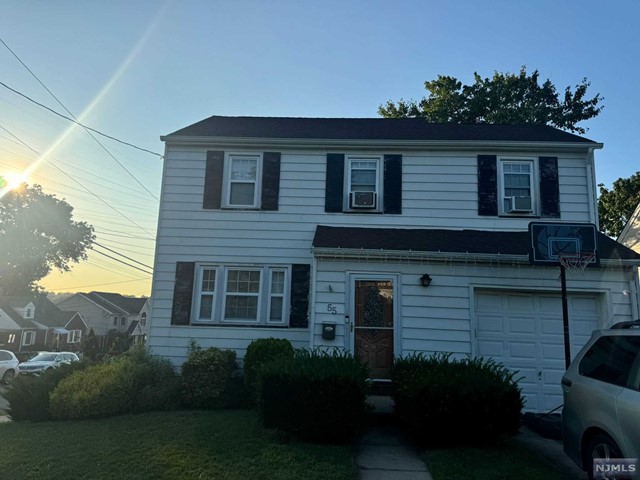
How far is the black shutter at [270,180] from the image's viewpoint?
1075 cm

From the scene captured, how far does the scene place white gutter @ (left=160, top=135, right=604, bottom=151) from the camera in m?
10.5

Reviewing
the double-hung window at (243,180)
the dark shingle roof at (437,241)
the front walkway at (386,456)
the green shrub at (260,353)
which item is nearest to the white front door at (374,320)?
the dark shingle roof at (437,241)

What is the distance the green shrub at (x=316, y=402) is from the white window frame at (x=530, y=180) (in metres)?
6.47

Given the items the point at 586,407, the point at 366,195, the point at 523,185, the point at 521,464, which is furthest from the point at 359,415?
the point at 523,185

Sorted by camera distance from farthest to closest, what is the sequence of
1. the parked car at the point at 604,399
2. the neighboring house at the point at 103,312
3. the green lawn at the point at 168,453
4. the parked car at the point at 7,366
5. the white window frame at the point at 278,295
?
the neighboring house at the point at 103,312, the parked car at the point at 7,366, the white window frame at the point at 278,295, the green lawn at the point at 168,453, the parked car at the point at 604,399

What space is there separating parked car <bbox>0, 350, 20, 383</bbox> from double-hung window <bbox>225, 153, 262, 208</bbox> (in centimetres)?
1743

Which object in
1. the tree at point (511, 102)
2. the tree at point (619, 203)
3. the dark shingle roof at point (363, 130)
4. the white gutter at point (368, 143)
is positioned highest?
the tree at point (511, 102)

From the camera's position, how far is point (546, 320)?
8.98 m

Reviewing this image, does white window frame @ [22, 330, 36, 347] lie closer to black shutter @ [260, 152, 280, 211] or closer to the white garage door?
black shutter @ [260, 152, 280, 211]

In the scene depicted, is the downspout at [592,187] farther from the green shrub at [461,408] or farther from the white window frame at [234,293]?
the white window frame at [234,293]

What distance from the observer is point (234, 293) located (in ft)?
34.1

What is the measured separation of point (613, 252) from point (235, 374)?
26.9ft

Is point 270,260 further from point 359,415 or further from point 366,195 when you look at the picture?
point 359,415

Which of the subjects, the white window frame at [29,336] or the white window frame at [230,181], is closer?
the white window frame at [230,181]
